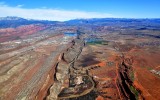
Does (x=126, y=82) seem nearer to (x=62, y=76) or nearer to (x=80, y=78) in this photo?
(x=80, y=78)

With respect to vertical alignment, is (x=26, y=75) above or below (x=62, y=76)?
below

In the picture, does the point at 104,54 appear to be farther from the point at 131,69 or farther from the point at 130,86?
the point at 130,86

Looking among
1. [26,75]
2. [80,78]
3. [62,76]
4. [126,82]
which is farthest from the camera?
[26,75]

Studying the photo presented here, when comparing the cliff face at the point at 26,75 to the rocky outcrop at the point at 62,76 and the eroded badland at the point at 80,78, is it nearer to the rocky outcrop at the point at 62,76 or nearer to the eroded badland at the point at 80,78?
the eroded badland at the point at 80,78

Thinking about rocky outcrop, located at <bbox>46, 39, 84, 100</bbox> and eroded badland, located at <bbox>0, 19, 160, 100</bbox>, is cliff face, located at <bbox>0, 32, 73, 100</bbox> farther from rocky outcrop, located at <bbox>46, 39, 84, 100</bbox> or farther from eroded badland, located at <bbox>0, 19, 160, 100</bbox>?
rocky outcrop, located at <bbox>46, 39, 84, 100</bbox>

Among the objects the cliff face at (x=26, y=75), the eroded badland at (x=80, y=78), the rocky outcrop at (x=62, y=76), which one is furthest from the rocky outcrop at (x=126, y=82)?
the cliff face at (x=26, y=75)

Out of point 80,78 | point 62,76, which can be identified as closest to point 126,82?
point 80,78

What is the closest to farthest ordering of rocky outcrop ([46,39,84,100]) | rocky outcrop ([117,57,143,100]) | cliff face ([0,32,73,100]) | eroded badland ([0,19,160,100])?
1. rocky outcrop ([117,57,143,100])
2. eroded badland ([0,19,160,100])
3. rocky outcrop ([46,39,84,100])
4. cliff face ([0,32,73,100])

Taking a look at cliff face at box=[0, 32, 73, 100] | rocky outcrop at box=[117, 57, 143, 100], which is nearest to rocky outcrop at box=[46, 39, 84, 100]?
cliff face at box=[0, 32, 73, 100]

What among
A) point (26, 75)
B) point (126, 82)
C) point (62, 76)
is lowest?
point (26, 75)

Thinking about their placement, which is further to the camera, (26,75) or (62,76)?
(26,75)

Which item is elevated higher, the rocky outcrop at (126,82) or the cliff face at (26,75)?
the rocky outcrop at (126,82)
